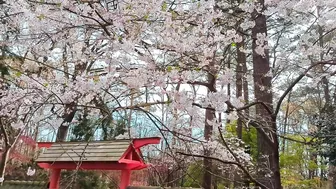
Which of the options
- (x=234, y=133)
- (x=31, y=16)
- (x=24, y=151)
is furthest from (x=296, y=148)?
(x=31, y=16)

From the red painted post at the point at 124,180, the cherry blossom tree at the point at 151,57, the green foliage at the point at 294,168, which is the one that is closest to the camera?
the cherry blossom tree at the point at 151,57

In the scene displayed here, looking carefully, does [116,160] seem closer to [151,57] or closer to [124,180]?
[124,180]

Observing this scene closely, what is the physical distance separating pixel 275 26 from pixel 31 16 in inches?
201

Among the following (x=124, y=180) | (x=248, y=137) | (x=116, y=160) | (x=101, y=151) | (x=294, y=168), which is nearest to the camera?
(x=116, y=160)

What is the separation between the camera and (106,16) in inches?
98.7

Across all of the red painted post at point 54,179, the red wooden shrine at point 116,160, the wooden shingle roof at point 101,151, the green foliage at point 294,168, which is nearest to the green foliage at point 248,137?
the green foliage at point 294,168

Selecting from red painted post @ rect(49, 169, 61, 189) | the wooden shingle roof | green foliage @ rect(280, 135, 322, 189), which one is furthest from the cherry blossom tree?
green foliage @ rect(280, 135, 322, 189)

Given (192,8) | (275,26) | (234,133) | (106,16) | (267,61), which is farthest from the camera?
(234,133)

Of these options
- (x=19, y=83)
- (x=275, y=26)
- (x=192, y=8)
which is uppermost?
(x=275, y=26)

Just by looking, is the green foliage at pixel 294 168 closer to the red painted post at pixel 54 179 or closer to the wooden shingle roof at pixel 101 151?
the wooden shingle roof at pixel 101 151

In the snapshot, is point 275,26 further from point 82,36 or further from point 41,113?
point 41,113

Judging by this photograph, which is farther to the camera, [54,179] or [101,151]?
[54,179]

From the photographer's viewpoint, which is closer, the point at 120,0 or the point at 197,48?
the point at 120,0

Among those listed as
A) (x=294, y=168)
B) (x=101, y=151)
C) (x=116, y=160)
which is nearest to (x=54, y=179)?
(x=101, y=151)
